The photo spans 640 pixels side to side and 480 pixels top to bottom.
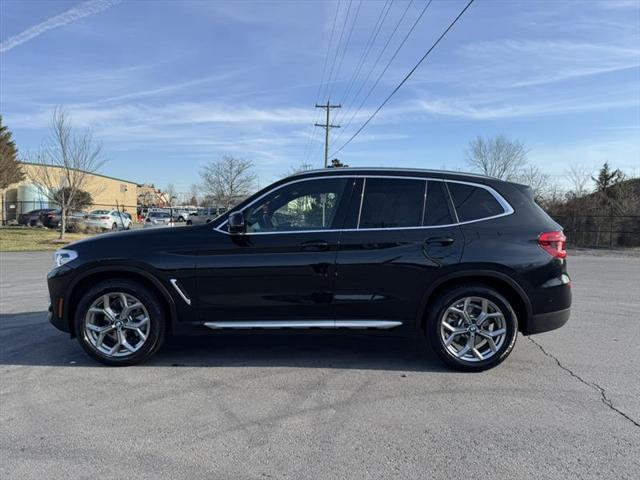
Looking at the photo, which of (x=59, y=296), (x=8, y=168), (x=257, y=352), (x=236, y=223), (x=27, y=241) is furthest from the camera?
(x=8, y=168)

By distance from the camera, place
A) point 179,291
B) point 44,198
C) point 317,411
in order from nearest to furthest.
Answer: point 317,411 → point 179,291 → point 44,198

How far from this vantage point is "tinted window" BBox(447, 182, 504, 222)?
4828mm

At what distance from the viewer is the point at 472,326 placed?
4.76 metres

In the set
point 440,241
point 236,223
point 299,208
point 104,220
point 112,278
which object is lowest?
point 104,220

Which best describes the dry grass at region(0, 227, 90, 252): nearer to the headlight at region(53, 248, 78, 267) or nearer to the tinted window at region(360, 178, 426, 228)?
the headlight at region(53, 248, 78, 267)

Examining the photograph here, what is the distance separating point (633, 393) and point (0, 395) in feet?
17.4

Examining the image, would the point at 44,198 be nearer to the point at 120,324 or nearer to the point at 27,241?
the point at 27,241

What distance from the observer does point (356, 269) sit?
15.5ft

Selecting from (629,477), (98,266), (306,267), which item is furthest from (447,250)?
(98,266)

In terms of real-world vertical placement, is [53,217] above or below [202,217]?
below

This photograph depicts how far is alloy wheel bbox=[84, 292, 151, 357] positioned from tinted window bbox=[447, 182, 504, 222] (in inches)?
126

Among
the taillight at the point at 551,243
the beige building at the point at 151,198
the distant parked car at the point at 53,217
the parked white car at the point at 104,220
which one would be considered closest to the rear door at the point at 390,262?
the taillight at the point at 551,243

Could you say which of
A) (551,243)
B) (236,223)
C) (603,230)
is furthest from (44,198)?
(551,243)

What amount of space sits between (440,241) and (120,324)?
10.5ft
